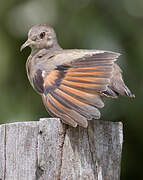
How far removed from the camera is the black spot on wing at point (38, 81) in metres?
6.06

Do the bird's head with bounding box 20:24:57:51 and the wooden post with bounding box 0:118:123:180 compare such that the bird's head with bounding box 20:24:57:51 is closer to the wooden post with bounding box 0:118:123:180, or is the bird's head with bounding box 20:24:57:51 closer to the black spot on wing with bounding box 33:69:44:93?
the black spot on wing with bounding box 33:69:44:93

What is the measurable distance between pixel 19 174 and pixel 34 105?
4.67m

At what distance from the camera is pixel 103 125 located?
15.6 feet

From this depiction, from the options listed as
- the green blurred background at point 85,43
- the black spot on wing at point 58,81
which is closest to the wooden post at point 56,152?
the black spot on wing at point 58,81

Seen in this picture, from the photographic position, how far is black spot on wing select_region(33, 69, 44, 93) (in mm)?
6058

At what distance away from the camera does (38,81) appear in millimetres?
6234

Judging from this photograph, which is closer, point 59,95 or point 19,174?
point 19,174

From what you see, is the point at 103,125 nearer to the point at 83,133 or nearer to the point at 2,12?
the point at 83,133

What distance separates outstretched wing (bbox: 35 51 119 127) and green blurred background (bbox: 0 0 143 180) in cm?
313

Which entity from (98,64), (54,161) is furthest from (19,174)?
(98,64)

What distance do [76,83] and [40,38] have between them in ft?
7.92

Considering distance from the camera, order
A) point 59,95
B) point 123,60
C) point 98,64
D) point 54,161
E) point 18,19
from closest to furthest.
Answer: point 54,161, point 59,95, point 98,64, point 123,60, point 18,19

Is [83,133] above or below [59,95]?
below

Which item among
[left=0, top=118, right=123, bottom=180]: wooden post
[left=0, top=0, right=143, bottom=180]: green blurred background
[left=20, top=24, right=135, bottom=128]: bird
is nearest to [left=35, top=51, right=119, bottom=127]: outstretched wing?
[left=20, top=24, right=135, bottom=128]: bird
